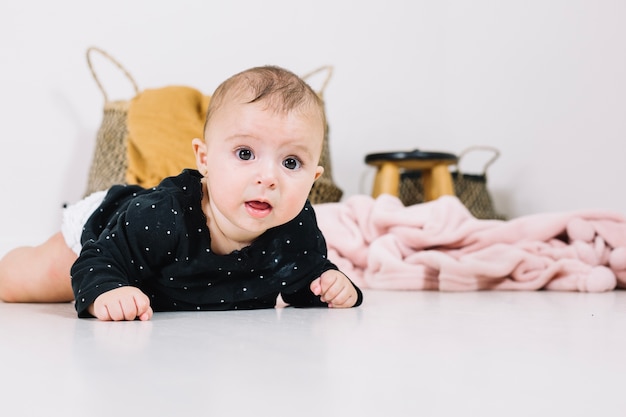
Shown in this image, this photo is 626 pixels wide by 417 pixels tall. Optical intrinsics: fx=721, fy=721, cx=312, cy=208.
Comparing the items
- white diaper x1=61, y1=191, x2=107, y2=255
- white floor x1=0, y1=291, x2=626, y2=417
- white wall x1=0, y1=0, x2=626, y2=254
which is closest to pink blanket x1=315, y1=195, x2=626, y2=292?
white wall x1=0, y1=0, x2=626, y2=254

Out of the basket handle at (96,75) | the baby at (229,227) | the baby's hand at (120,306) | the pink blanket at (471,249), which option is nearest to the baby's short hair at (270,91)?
the baby at (229,227)

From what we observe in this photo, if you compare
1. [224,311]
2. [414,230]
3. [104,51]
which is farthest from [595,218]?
[104,51]

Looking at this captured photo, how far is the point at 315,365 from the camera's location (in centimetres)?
65

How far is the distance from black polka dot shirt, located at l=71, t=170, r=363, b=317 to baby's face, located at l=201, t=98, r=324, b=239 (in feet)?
0.27

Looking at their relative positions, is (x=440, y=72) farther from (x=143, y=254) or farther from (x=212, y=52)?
(x=143, y=254)

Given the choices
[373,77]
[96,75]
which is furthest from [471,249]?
[96,75]

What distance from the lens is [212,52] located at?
236 cm

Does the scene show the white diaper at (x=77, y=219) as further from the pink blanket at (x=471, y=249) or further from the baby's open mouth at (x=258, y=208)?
the pink blanket at (x=471, y=249)

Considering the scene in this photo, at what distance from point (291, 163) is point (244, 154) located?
6cm

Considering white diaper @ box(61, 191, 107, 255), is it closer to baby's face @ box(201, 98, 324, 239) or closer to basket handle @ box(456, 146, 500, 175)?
baby's face @ box(201, 98, 324, 239)

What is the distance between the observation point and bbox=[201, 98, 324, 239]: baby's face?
3.06 ft

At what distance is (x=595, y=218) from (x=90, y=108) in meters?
1.49

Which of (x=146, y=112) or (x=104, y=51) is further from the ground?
(x=104, y=51)

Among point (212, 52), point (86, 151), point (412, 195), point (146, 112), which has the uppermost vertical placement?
point (212, 52)
